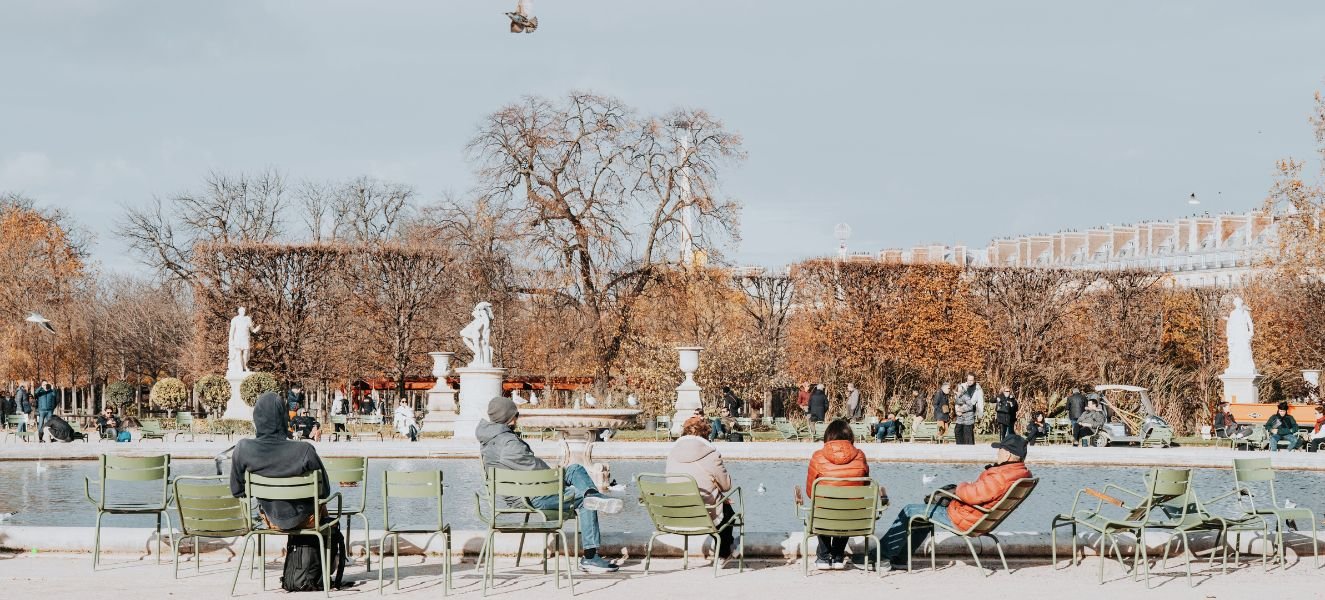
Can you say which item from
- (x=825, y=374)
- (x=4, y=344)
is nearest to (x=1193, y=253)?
(x=825, y=374)

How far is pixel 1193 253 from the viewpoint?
7806 cm

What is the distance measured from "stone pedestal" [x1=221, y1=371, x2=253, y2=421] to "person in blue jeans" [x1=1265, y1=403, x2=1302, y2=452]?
18.1 meters

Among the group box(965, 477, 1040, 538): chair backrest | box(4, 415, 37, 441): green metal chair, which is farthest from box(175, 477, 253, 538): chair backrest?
box(4, 415, 37, 441): green metal chair

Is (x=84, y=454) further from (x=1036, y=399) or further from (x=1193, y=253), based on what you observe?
(x=1193, y=253)

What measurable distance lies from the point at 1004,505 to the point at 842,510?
886 millimetres

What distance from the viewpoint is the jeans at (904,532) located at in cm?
777

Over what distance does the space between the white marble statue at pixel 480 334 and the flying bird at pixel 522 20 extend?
5.86 metres

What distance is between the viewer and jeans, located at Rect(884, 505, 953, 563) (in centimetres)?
777

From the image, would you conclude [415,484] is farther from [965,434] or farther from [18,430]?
[18,430]

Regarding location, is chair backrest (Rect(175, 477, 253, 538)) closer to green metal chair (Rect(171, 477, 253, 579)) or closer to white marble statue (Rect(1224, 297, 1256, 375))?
green metal chair (Rect(171, 477, 253, 579))

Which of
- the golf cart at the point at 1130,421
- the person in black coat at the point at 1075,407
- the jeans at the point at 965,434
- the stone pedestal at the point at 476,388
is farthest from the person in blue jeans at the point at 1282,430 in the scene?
the stone pedestal at the point at 476,388

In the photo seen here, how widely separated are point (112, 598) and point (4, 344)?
3081 cm

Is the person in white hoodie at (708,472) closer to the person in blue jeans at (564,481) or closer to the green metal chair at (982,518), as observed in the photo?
the person in blue jeans at (564,481)

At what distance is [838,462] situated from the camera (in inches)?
313
